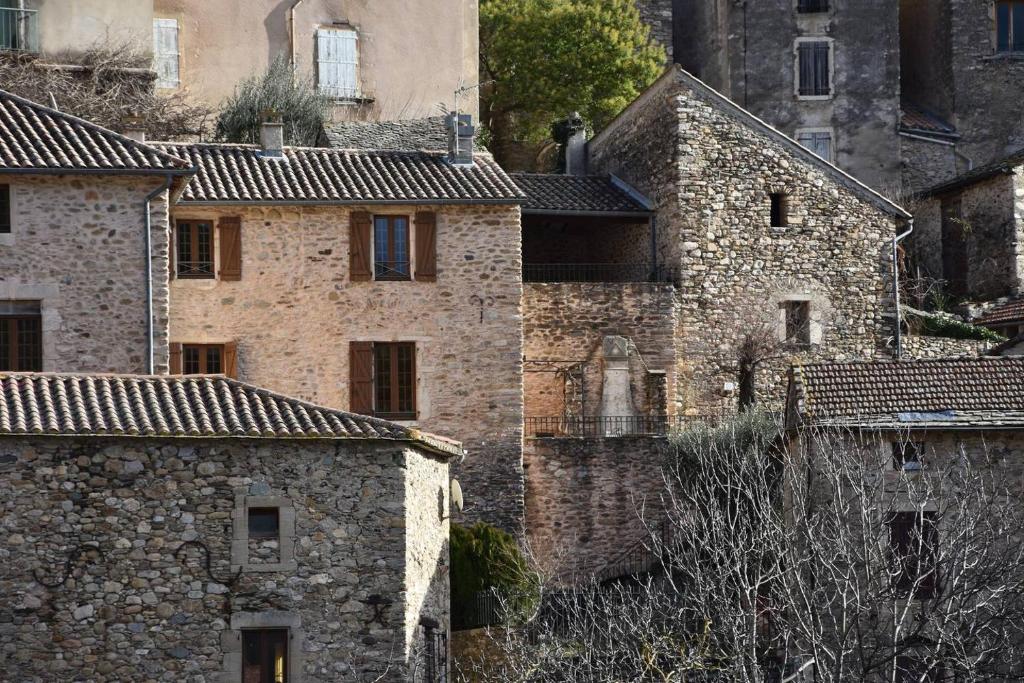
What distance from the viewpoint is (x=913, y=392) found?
85.9 ft

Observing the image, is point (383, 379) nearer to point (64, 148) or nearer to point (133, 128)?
point (64, 148)

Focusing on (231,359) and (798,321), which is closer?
(231,359)

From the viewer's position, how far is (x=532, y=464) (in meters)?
30.1

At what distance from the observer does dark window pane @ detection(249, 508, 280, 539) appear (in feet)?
70.3

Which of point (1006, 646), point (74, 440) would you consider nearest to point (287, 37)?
point (74, 440)

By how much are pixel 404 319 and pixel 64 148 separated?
618 centimetres

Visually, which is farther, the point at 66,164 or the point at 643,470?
the point at 643,470

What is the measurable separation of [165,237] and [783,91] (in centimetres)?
2250

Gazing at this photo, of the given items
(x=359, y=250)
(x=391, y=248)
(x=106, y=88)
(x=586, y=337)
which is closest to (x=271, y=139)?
(x=359, y=250)

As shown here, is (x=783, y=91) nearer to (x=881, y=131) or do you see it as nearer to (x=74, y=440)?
(x=881, y=131)

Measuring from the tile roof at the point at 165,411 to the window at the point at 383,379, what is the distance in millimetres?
6474

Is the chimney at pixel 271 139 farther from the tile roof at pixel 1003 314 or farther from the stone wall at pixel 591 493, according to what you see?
the tile roof at pixel 1003 314

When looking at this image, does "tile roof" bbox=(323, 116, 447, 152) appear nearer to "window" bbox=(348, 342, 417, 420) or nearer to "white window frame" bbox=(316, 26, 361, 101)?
"white window frame" bbox=(316, 26, 361, 101)

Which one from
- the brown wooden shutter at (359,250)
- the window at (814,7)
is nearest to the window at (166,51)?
the brown wooden shutter at (359,250)
